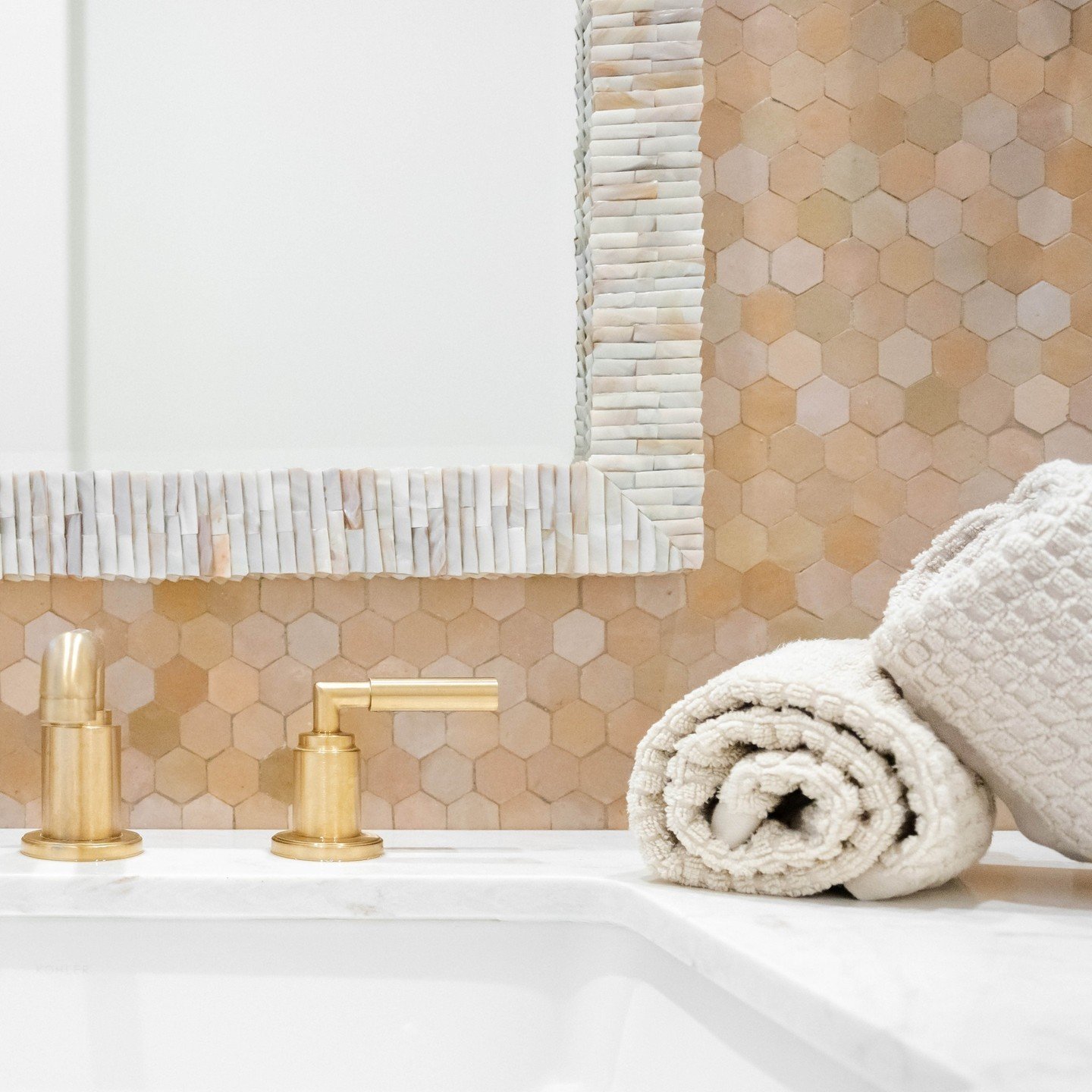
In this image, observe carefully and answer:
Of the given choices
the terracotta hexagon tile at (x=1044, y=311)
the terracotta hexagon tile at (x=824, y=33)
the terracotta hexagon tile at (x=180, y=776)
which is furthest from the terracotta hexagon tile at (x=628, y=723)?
the terracotta hexagon tile at (x=824, y=33)

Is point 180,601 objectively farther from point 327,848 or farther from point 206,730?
point 327,848

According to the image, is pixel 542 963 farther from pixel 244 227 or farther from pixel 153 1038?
pixel 244 227

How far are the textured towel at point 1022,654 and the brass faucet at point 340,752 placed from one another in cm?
28

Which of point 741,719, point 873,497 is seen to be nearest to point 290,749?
point 741,719

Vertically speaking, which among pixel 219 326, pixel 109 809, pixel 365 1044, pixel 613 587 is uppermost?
pixel 219 326

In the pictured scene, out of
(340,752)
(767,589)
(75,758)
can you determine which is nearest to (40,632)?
(75,758)

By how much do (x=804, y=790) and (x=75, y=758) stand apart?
472 mm

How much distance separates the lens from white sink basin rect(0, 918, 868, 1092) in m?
0.54

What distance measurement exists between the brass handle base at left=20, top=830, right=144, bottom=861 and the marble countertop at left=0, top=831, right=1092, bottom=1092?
1 centimetres

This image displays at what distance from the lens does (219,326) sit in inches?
28.9

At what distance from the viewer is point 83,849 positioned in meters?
0.62

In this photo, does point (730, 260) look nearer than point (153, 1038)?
No

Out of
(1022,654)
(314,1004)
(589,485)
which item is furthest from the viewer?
(589,485)

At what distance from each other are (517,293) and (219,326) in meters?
0.23
